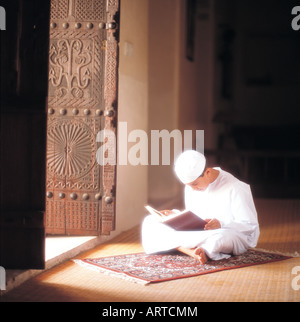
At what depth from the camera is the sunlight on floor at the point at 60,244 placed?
394 cm

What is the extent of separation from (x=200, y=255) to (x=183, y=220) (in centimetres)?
25

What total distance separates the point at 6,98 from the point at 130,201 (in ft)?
7.34

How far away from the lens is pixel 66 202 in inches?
179

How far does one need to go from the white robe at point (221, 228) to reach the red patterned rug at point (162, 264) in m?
0.08

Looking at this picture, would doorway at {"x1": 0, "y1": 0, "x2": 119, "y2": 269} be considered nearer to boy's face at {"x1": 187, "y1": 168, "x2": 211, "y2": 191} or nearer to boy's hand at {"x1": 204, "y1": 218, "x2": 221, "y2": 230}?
boy's face at {"x1": 187, "y1": 168, "x2": 211, "y2": 191}

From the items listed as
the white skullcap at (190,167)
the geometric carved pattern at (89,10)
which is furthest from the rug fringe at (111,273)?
the geometric carved pattern at (89,10)

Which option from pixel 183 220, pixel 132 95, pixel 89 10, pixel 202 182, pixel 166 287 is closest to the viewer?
pixel 166 287

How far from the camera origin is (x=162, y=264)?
149 inches

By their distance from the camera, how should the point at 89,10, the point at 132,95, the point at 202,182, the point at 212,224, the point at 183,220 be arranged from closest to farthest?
the point at 183,220, the point at 212,224, the point at 202,182, the point at 89,10, the point at 132,95

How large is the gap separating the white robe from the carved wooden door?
0.56m

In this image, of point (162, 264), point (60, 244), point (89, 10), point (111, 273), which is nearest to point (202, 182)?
point (162, 264)

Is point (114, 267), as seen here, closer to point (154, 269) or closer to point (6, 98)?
point (154, 269)

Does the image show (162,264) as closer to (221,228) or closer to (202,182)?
(221,228)
